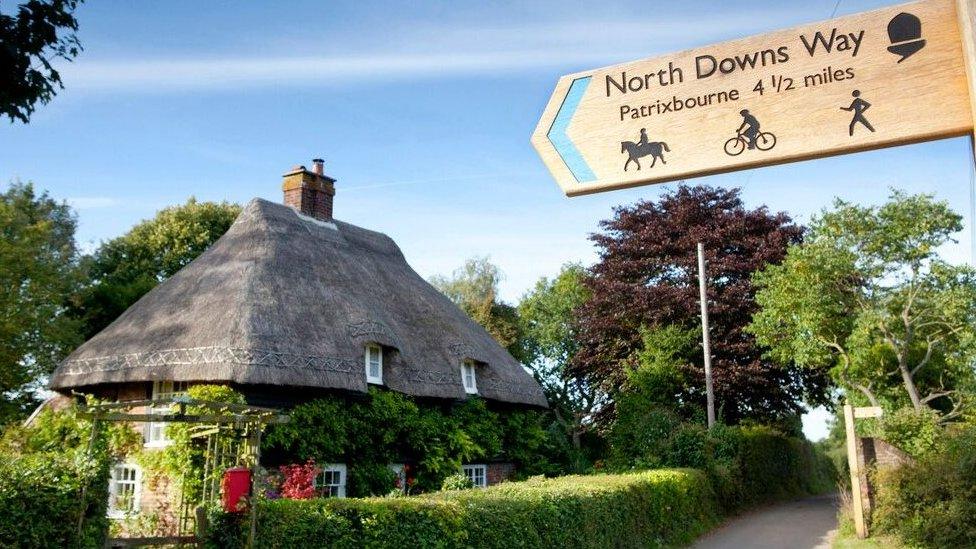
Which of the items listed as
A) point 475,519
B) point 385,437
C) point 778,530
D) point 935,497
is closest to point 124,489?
point 385,437

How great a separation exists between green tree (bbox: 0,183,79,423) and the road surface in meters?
21.2

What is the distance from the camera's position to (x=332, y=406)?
1655cm

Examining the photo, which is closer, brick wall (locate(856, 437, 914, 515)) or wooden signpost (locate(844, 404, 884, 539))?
wooden signpost (locate(844, 404, 884, 539))

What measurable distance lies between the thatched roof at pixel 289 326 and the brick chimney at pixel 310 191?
1.99 feet

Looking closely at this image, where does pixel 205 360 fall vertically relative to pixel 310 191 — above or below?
below

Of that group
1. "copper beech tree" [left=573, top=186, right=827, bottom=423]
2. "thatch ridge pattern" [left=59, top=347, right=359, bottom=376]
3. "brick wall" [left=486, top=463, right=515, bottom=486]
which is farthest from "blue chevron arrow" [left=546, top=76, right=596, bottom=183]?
"copper beech tree" [left=573, top=186, right=827, bottom=423]

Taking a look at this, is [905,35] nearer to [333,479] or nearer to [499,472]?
[333,479]

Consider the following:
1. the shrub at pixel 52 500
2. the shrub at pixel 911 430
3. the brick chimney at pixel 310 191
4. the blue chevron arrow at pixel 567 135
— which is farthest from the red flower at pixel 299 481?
the blue chevron arrow at pixel 567 135

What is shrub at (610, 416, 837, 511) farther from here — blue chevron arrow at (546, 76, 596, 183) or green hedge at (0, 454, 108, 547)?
blue chevron arrow at (546, 76, 596, 183)

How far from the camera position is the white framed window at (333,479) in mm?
16159

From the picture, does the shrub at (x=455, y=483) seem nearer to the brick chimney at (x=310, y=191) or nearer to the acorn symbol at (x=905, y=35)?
the brick chimney at (x=310, y=191)

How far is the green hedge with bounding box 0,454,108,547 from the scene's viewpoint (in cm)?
815

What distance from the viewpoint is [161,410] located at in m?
15.6

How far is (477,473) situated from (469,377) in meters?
2.62
